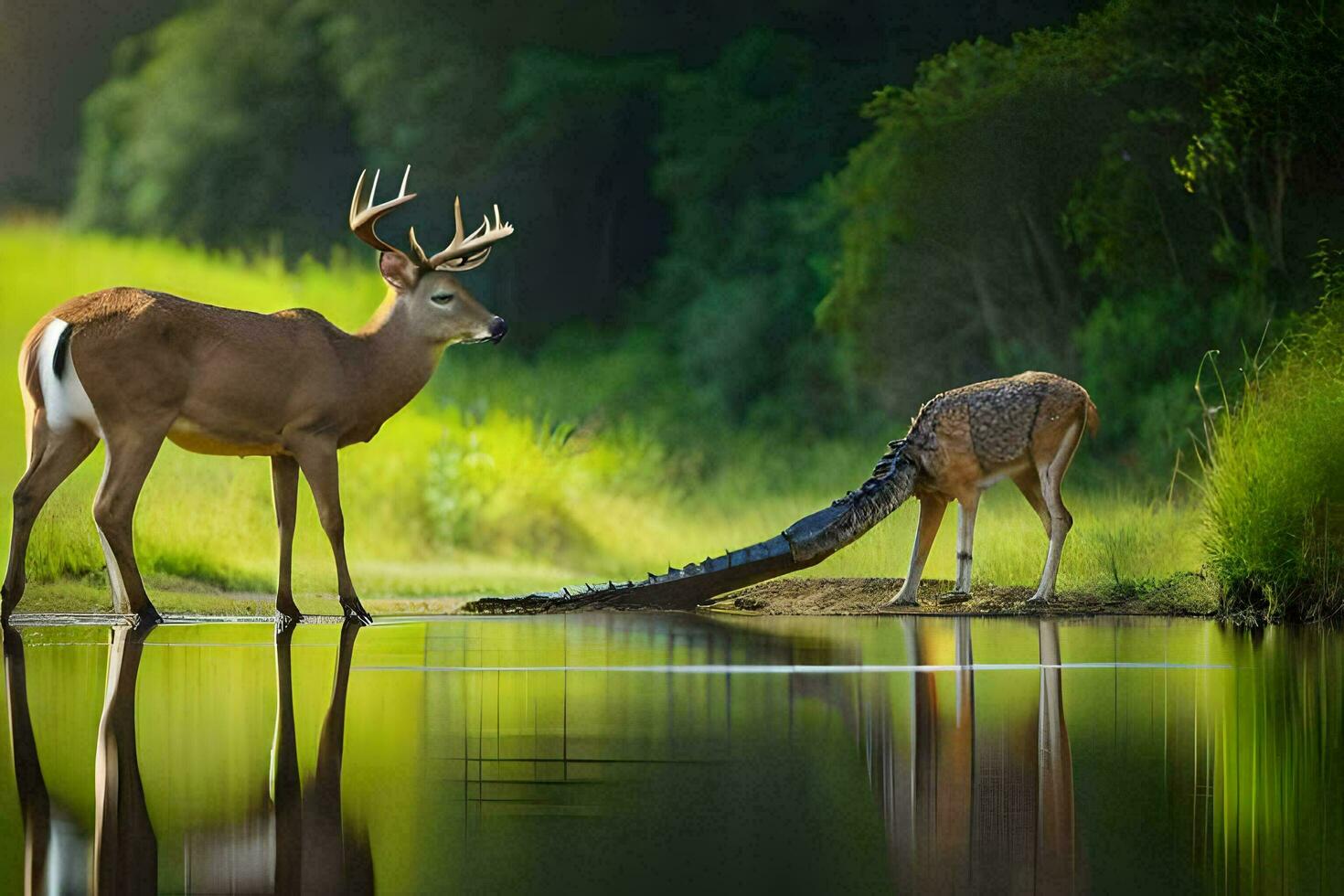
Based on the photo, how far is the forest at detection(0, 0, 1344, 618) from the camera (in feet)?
34.9

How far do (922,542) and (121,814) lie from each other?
21.0 ft

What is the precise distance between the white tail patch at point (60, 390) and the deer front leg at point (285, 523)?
84cm

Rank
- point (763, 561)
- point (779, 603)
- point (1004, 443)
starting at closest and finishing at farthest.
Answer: point (1004, 443) → point (763, 561) → point (779, 603)

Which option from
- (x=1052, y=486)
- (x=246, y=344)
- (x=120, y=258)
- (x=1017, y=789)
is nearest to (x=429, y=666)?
(x=246, y=344)

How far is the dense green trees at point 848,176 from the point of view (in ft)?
35.6

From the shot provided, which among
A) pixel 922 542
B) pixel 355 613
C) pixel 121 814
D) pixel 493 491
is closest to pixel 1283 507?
pixel 922 542

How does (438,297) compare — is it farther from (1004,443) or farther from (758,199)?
(758,199)

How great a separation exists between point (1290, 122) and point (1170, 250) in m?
1.03

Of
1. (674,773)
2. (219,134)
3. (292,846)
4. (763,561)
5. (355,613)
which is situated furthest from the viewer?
(219,134)

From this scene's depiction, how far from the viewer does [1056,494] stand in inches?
338

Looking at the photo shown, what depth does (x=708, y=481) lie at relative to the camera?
427 inches

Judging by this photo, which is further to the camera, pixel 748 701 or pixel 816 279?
pixel 816 279

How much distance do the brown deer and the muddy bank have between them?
168cm

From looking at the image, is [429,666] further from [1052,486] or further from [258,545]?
[258,545]
